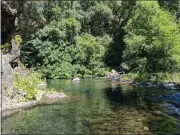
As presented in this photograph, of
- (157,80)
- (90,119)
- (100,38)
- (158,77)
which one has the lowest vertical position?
(90,119)

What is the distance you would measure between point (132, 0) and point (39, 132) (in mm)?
47173

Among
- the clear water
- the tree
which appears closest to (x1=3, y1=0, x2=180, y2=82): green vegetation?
the tree

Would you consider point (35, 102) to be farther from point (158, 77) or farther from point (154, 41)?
point (154, 41)

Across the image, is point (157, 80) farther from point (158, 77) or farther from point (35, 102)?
point (35, 102)

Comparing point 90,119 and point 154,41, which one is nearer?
point 90,119

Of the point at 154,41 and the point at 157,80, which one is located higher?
the point at 154,41

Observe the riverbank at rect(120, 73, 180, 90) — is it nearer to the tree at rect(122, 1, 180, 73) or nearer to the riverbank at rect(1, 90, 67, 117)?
the tree at rect(122, 1, 180, 73)

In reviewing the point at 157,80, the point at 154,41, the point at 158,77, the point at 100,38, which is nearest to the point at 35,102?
the point at 157,80

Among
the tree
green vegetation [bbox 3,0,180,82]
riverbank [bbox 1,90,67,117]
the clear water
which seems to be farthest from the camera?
green vegetation [bbox 3,0,180,82]

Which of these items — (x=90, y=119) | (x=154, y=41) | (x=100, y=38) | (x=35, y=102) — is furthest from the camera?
(x=100, y=38)

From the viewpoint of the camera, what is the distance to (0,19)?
73.6ft

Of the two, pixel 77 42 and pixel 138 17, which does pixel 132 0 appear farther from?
pixel 138 17

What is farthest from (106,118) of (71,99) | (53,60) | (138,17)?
(53,60)

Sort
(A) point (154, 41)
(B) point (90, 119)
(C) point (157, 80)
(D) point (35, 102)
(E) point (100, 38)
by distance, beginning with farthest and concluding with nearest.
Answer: (E) point (100, 38), (A) point (154, 41), (C) point (157, 80), (D) point (35, 102), (B) point (90, 119)
